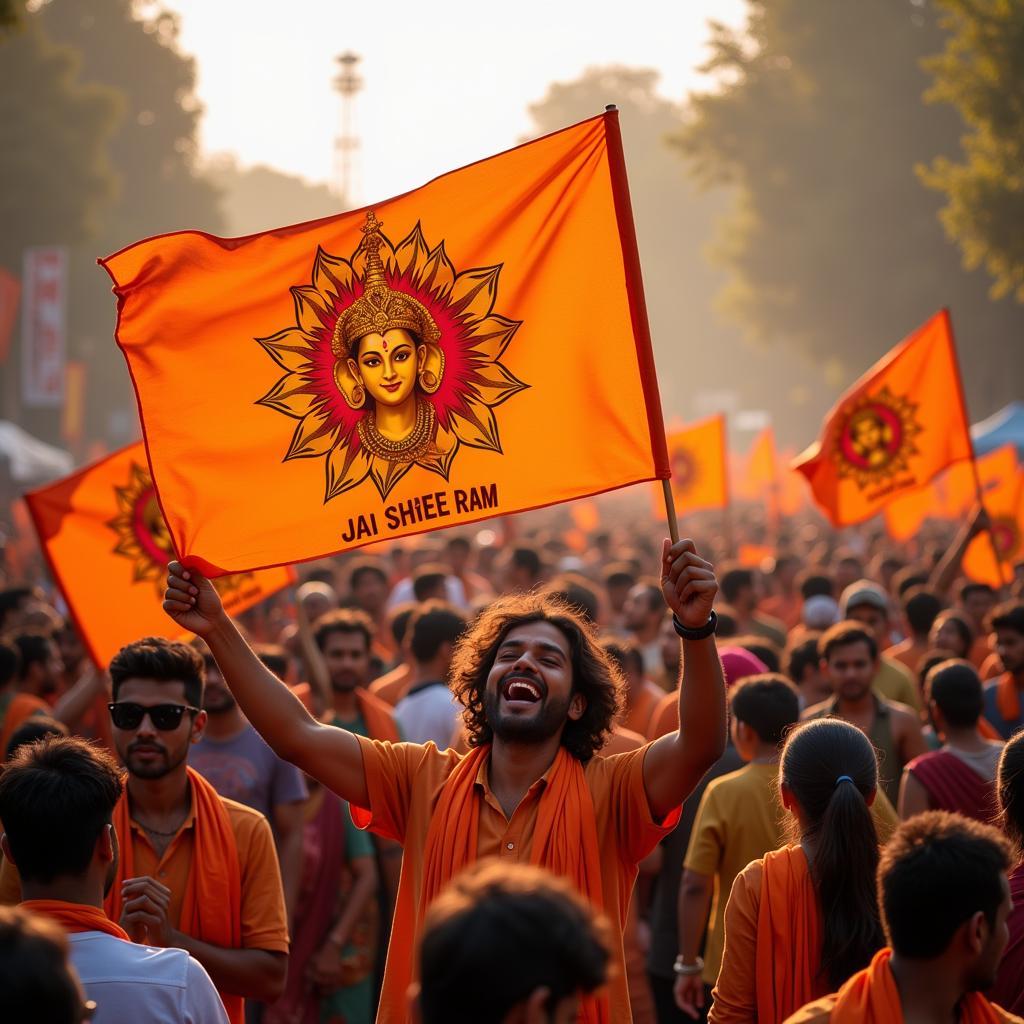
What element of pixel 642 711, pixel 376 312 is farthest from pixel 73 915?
pixel 642 711

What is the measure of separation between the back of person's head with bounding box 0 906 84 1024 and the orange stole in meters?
1.50

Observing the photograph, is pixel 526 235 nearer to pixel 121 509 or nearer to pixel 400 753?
pixel 400 753

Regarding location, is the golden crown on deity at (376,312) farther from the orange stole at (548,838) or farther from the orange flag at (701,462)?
the orange flag at (701,462)

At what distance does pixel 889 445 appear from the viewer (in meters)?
10.1

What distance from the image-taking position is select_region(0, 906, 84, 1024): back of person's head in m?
2.34

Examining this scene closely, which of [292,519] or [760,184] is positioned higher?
[760,184]

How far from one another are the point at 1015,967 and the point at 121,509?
4764mm

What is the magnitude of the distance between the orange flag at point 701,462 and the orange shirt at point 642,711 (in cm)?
778

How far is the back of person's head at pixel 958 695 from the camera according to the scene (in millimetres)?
5828

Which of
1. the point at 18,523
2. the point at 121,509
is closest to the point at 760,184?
the point at 18,523

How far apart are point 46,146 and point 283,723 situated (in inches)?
1676

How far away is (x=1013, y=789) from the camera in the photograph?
4.10 metres

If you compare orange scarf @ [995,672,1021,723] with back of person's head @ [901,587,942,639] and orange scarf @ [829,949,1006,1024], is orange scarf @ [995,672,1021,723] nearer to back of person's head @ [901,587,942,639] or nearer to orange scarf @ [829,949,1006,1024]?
back of person's head @ [901,587,942,639]

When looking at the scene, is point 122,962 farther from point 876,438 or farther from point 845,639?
point 876,438
